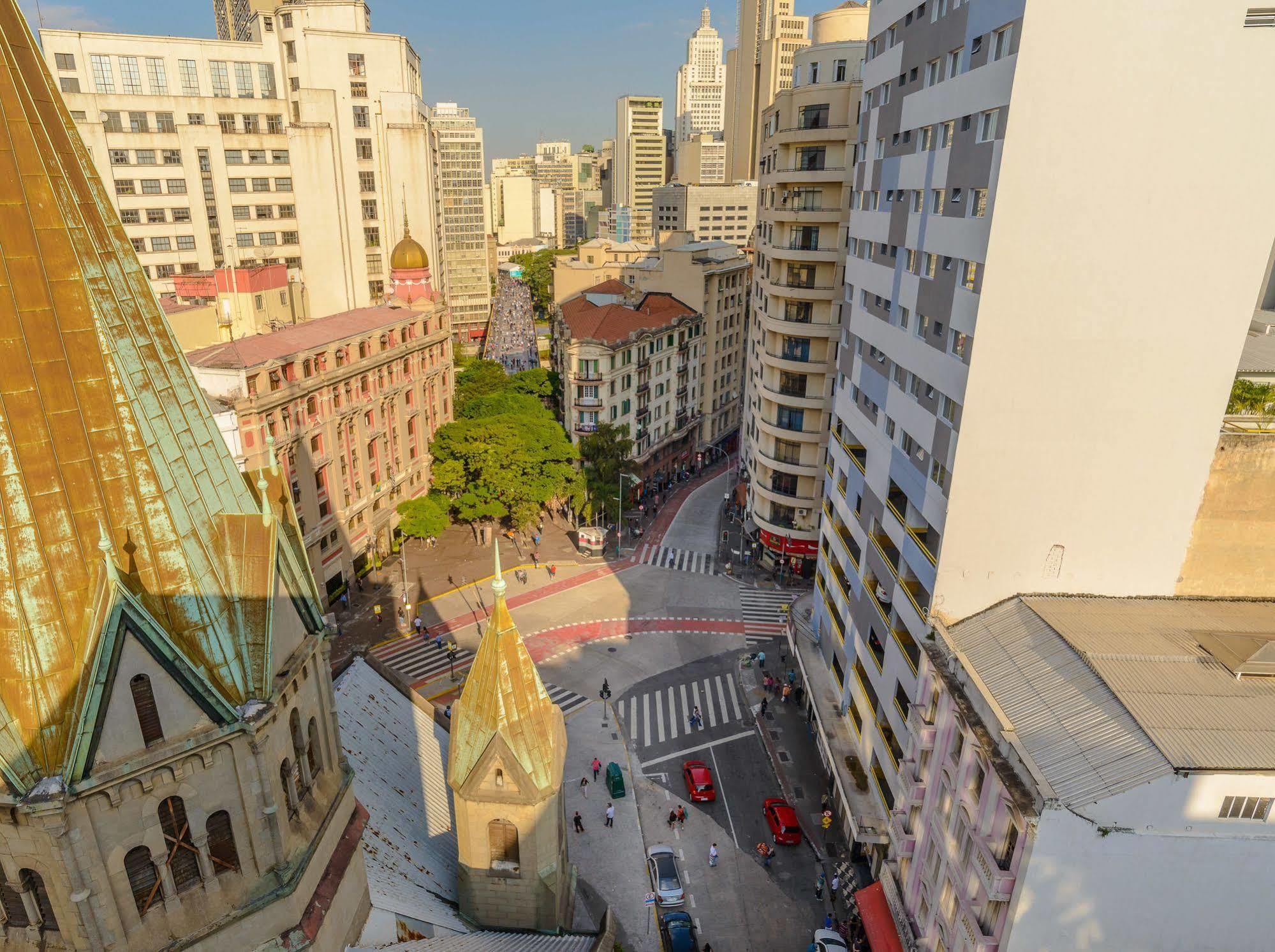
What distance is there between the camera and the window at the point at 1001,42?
94.5 ft

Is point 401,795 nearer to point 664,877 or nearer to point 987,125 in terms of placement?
point 664,877

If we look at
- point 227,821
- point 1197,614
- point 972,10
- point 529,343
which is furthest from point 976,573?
point 529,343

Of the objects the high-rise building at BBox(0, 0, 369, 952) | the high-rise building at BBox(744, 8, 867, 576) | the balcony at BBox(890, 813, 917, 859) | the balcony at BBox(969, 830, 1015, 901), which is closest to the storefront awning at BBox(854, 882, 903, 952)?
the balcony at BBox(890, 813, 917, 859)

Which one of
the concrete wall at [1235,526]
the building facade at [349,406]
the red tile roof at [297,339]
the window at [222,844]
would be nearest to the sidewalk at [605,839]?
the window at [222,844]

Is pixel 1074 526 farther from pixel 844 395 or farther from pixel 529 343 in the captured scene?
pixel 529 343

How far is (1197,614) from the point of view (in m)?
31.6

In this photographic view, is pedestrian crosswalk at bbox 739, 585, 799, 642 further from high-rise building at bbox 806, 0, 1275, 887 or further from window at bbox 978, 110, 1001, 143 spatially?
window at bbox 978, 110, 1001, 143

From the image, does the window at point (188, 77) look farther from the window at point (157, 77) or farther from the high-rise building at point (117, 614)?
the high-rise building at point (117, 614)

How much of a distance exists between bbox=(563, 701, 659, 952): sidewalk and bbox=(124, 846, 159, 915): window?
20991 mm

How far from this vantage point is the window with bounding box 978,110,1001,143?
29.7 meters

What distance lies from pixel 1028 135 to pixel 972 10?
24.3ft

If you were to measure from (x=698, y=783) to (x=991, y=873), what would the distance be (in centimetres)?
2366

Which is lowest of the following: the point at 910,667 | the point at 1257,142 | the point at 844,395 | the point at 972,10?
the point at 910,667

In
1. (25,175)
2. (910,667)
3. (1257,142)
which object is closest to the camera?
(25,175)
